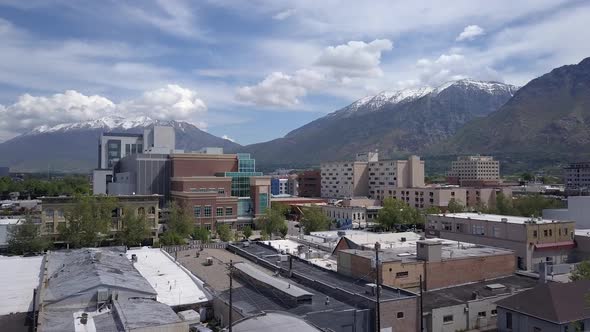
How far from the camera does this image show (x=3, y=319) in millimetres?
18359

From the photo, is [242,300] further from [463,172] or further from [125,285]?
[463,172]

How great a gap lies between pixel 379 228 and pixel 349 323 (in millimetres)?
48403

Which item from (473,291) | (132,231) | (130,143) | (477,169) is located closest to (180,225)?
(132,231)

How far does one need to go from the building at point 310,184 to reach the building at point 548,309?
96402 mm

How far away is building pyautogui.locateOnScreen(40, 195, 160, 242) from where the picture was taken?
5534cm

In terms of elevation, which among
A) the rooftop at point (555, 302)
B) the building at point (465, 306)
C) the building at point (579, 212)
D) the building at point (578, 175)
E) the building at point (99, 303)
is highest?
the building at point (578, 175)

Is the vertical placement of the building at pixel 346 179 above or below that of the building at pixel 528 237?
above

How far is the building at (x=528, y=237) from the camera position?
127ft

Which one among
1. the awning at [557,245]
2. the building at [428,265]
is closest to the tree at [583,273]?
the building at [428,265]

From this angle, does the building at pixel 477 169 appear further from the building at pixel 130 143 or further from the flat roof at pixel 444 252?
the flat roof at pixel 444 252

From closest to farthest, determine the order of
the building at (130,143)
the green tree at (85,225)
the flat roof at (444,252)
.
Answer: the flat roof at (444,252) → the green tree at (85,225) → the building at (130,143)

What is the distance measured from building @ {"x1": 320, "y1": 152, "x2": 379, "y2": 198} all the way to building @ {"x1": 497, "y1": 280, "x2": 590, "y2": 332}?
275ft

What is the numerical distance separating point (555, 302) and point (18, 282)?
2718 cm

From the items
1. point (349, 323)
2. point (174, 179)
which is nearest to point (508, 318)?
point (349, 323)
